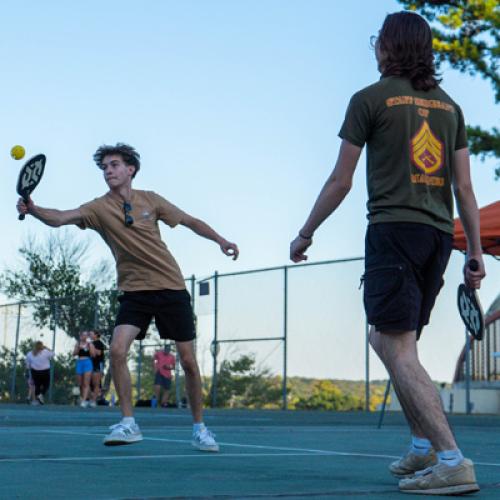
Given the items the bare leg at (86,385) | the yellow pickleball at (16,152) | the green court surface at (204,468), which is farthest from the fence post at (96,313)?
the green court surface at (204,468)

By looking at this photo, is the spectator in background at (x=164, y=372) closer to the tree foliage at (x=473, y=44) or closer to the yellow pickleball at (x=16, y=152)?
the tree foliage at (x=473, y=44)

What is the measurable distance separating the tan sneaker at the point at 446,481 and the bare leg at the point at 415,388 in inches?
3.4

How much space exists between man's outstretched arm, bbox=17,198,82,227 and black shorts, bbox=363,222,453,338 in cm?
271

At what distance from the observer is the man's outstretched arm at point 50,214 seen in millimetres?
6582

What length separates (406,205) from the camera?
4402mm

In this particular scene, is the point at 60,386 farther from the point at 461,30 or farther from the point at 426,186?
the point at 426,186

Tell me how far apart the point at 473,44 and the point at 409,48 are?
46.7 ft

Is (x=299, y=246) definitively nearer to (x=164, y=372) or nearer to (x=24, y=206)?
(x=24, y=206)

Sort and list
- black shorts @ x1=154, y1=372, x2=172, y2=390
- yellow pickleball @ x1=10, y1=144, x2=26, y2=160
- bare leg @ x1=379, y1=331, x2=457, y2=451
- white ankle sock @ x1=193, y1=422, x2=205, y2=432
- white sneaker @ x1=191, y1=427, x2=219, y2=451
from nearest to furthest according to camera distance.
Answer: bare leg @ x1=379, y1=331, x2=457, y2=451 < white sneaker @ x1=191, y1=427, x2=219, y2=451 < white ankle sock @ x1=193, y1=422, x2=205, y2=432 < yellow pickleball @ x1=10, y1=144, x2=26, y2=160 < black shorts @ x1=154, y1=372, x2=172, y2=390

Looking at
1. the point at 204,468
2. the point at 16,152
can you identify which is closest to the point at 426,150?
the point at 204,468

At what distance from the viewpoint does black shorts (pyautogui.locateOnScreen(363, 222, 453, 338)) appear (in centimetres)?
429

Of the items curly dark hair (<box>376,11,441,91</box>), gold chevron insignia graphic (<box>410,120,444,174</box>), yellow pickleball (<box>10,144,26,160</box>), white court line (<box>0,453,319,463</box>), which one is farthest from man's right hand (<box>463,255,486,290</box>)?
yellow pickleball (<box>10,144,26,160</box>)

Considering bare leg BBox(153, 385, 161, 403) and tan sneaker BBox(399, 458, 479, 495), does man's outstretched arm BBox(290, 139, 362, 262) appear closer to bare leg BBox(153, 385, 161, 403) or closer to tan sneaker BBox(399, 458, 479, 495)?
tan sneaker BBox(399, 458, 479, 495)

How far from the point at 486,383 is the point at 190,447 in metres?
12.2
